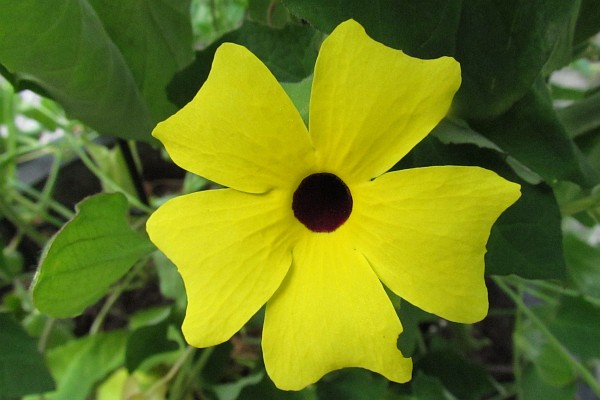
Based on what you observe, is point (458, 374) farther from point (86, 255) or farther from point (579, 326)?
point (86, 255)

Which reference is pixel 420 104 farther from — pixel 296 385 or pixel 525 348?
pixel 525 348

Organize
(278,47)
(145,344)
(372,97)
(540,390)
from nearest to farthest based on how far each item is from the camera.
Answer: (372,97) < (278,47) < (145,344) < (540,390)

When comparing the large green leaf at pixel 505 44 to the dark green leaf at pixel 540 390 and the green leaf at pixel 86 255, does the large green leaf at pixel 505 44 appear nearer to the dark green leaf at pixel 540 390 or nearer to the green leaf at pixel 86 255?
the green leaf at pixel 86 255

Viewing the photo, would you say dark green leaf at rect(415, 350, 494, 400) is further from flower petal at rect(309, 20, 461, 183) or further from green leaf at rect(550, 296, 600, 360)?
flower petal at rect(309, 20, 461, 183)

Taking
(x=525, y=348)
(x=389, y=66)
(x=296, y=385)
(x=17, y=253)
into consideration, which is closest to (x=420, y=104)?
(x=389, y=66)

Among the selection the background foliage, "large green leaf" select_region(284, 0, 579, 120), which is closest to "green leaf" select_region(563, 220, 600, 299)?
the background foliage

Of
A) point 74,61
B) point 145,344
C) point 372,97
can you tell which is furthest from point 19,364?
point 372,97
